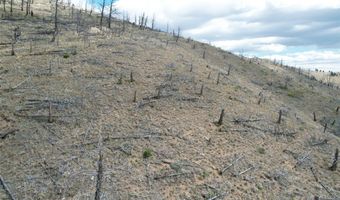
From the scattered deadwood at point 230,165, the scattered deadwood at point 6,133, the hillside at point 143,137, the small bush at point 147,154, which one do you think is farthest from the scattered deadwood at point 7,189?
the scattered deadwood at point 230,165

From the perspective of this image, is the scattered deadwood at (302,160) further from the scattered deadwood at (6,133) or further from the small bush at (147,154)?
the scattered deadwood at (6,133)

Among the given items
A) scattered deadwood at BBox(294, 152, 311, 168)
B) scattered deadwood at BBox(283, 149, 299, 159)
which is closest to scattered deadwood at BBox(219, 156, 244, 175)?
scattered deadwood at BBox(294, 152, 311, 168)

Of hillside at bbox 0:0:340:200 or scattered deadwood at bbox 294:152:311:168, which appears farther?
scattered deadwood at bbox 294:152:311:168

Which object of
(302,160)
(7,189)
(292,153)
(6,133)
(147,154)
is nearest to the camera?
(7,189)

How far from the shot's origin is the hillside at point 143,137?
23500 mm

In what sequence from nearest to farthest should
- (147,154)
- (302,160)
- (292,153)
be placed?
(147,154) → (302,160) → (292,153)

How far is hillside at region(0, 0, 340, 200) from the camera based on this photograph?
77.1ft

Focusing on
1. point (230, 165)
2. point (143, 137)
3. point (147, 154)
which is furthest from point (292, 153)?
point (147, 154)

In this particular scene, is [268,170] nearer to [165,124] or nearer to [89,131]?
[165,124]

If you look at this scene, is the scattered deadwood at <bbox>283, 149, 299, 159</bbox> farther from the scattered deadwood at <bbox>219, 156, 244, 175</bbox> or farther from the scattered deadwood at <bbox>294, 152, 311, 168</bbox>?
the scattered deadwood at <bbox>219, 156, 244, 175</bbox>

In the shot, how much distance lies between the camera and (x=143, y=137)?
28.1 m

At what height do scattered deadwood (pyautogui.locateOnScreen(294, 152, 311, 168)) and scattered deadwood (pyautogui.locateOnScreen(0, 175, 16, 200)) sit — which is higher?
scattered deadwood (pyautogui.locateOnScreen(294, 152, 311, 168))

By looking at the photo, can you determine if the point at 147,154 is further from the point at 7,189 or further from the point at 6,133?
the point at 6,133

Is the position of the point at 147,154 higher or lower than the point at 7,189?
higher
